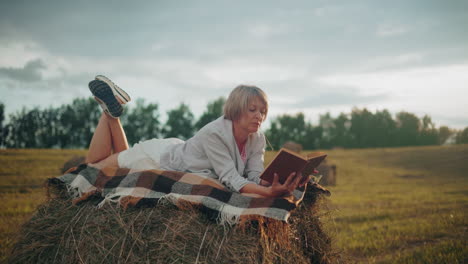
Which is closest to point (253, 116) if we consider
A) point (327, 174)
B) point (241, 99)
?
point (241, 99)

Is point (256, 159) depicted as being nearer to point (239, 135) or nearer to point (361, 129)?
point (239, 135)

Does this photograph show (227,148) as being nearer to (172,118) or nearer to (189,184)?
(189,184)

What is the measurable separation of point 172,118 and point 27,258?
31.4 m

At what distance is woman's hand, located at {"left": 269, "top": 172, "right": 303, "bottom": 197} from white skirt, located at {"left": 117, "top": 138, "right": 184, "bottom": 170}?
1512mm

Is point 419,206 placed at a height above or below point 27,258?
below

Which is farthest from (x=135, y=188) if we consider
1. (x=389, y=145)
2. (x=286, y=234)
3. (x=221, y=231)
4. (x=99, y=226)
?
(x=389, y=145)

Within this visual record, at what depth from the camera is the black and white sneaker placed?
3.80 metres

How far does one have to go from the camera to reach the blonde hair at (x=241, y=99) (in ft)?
10.0

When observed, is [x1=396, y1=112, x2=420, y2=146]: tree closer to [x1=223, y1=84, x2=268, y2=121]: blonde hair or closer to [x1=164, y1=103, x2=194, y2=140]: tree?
[x1=164, y1=103, x2=194, y2=140]: tree

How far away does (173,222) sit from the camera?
8.45ft

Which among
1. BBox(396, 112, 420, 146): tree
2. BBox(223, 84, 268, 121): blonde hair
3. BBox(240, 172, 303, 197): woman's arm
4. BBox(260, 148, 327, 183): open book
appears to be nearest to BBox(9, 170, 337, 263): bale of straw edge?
BBox(240, 172, 303, 197): woman's arm

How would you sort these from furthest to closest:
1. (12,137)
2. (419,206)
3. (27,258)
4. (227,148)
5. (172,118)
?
(172,118) < (12,137) < (419,206) < (227,148) < (27,258)

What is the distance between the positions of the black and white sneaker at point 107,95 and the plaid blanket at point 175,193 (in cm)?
88

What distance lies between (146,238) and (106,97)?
77.4 inches
